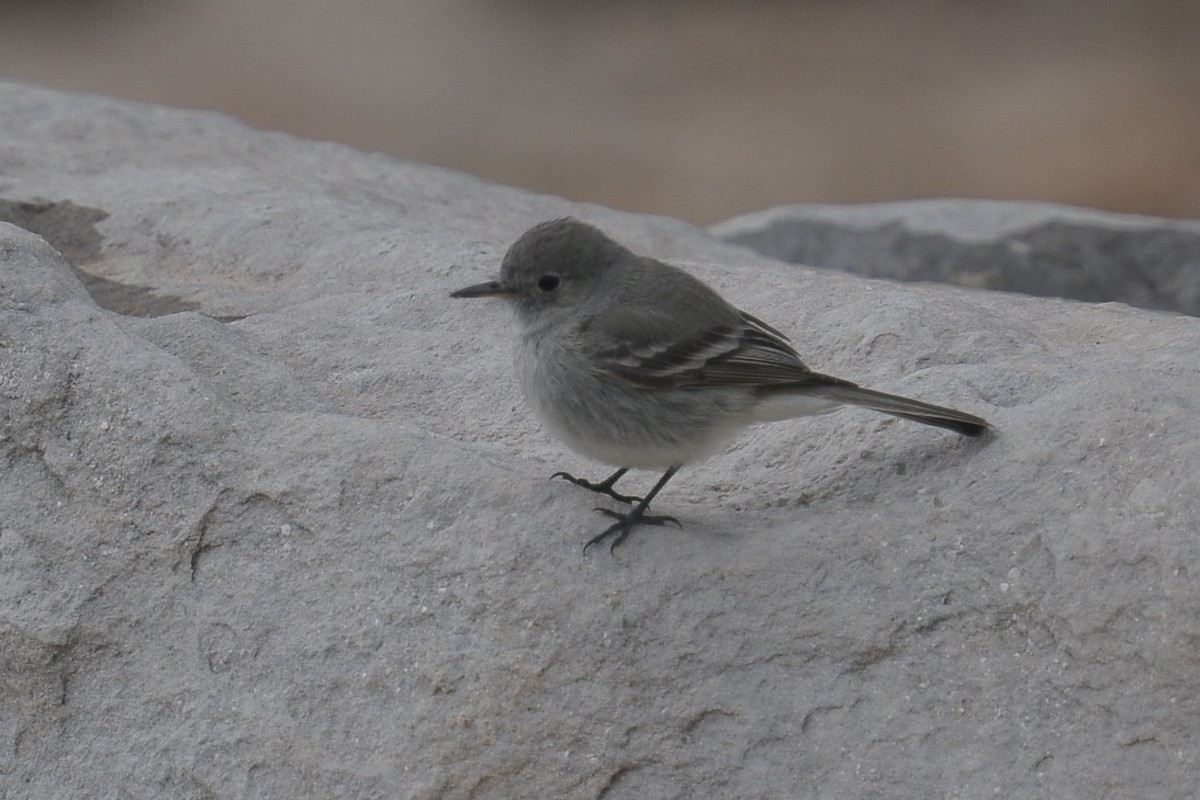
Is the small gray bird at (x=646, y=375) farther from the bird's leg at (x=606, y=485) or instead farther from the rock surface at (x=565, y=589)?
the rock surface at (x=565, y=589)

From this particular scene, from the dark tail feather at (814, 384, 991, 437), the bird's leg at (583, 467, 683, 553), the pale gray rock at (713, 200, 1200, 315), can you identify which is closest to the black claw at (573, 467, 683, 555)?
the bird's leg at (583, 467, 683, 553)

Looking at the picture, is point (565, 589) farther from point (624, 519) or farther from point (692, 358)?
point (692, 358)

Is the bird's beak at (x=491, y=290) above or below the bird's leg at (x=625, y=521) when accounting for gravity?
above

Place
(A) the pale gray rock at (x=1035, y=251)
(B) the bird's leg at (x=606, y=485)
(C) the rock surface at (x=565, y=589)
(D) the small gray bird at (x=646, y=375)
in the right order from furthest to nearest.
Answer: (A) the pale gray rock at (x=1035, y=251) → (B) the bird's leg at (x=606, y=485) → (D) the small gray bird at (x=646, y=375) → (C) the rock surface at (x=565, y=589)

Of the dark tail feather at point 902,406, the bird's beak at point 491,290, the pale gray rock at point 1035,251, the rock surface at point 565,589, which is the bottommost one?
the rock surface at point 565,589

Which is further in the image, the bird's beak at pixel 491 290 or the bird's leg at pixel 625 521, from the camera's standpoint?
the bird's beak at pixel 491 290

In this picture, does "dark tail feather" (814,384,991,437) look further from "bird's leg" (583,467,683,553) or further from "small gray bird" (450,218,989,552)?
"bird's leg" (583,467,683,553)

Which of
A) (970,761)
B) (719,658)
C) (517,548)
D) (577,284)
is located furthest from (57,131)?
(970,761)

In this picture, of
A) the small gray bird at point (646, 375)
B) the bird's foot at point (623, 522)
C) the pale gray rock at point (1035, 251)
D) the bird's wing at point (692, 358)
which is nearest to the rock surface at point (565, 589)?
the bird's foot at point (623, 522)
